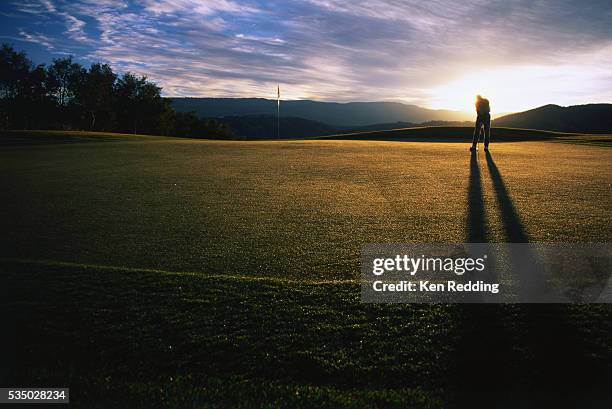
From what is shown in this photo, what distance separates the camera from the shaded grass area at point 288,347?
2561mm

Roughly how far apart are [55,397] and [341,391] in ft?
5.63

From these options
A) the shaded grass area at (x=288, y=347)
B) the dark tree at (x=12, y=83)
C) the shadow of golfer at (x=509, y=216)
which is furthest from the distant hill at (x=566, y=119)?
the shaded grass area at (x=288, y=347)

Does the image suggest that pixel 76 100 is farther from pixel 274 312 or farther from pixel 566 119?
pixel 566 119

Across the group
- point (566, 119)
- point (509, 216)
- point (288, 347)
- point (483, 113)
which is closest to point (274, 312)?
point (288, 347)

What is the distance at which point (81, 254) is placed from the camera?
451 cm

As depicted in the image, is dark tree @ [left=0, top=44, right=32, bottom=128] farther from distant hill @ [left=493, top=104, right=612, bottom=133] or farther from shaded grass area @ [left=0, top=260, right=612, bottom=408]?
distant hill @ [left=493, top=104, right=612, bottom=133]

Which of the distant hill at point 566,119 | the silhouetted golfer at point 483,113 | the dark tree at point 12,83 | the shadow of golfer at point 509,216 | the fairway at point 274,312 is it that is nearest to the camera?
the fairway at point 274,312

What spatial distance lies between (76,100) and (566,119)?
168m

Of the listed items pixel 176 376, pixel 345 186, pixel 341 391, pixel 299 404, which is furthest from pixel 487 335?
pixel 345 186

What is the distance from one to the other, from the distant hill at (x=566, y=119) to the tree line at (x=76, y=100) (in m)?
136

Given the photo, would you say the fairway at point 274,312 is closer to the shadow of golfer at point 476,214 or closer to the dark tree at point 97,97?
the shadow of golfer at point 476,214

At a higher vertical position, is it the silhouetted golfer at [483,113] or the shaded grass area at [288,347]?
the silhouetted golfer at [483,113]

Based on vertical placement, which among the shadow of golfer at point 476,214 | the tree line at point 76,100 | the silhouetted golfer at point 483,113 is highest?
the tree line at point 76,100

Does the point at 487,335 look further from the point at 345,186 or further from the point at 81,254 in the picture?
the point at 345,186
